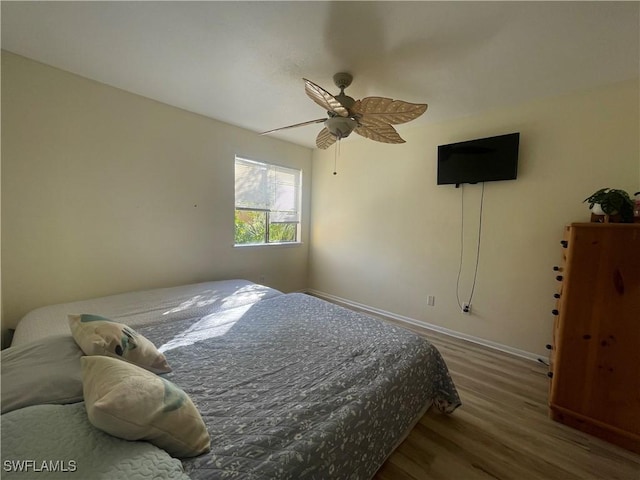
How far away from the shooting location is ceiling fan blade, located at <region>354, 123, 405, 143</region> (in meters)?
2.05

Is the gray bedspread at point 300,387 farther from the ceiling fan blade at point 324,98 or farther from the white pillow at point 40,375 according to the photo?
the ceiling fan blade at point 324,98

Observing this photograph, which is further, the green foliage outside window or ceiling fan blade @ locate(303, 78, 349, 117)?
the green foliage outside window

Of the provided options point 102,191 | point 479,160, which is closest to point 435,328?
point 479,160

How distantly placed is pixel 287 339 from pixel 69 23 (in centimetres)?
244

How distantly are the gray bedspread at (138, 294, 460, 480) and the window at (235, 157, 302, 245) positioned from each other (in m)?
1.75

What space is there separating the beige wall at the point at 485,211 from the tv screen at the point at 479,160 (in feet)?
0.42

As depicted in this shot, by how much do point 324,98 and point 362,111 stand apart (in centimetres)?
33

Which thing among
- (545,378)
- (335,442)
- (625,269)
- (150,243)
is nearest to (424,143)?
(625,269)

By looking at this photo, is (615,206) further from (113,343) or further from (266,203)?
(266,203)

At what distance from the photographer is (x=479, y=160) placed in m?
2.63

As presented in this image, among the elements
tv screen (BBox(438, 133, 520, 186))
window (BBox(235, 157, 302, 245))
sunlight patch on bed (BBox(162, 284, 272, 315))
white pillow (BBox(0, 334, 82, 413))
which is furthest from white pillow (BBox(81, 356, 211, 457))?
tv screen (BBox(438, 133, 520, 186))

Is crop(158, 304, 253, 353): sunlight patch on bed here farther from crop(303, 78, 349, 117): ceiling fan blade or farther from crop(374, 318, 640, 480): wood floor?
crop(303, 78, 349, 117): ceiling fan blade

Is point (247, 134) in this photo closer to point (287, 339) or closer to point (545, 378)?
point (287, 339)

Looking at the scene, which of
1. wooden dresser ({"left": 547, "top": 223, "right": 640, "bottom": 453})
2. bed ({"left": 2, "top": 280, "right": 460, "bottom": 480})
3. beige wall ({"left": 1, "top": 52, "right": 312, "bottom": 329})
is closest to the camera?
bed ({"left": 2, "top": 280, "right": 460, "bottom": 480})
